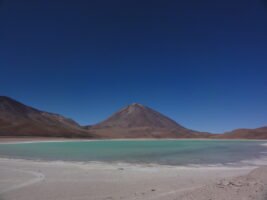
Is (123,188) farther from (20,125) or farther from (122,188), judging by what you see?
(20,125)

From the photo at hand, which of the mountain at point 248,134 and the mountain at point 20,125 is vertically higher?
the mountain at point 20,125

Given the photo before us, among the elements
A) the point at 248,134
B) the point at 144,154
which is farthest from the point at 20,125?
the point at 248,134

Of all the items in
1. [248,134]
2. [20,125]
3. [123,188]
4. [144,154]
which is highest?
[20,125]

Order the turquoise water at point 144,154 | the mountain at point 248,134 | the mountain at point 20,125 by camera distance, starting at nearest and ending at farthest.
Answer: the turquoise water at point 144,154 < the mountain at point 20,125 < the mountain at point 248,134

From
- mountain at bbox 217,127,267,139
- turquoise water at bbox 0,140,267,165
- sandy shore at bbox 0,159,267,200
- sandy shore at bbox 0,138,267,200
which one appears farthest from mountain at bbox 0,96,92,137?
sandy shore at bbox 0,138,267,200

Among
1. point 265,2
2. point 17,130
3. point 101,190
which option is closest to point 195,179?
point 101,190

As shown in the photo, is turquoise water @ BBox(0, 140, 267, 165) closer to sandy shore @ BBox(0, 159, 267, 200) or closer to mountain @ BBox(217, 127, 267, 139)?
sandy shore @ BBox(0, 159, 267, 200)

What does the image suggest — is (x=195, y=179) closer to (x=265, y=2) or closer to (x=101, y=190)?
(x=101, y=190)

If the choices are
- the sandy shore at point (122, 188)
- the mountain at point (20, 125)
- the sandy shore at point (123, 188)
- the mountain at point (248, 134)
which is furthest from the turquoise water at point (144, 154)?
the mountain at point (248, 134)

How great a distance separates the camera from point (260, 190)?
757cm

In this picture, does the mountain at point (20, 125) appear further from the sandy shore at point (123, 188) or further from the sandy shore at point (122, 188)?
the sandy shore at point (123, 188)

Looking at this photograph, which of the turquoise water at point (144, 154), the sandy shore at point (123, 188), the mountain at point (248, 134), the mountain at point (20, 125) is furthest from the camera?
the mountain at point (248, 134)

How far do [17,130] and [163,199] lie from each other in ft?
357

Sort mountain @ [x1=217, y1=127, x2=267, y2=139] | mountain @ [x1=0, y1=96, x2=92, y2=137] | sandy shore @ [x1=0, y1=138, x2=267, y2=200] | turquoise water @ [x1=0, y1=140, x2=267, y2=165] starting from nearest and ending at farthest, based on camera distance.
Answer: sandy shore @ [x1=0, y1=138, x2=267, y2=200] < turquoise water @ [x1=0, y1=140, x2=267, y2=165] < mountain @ [x1=0, y1=96, x2=92, y2=137] < mountain @ [x1=217, y1=127, x2=267, y2=139]
